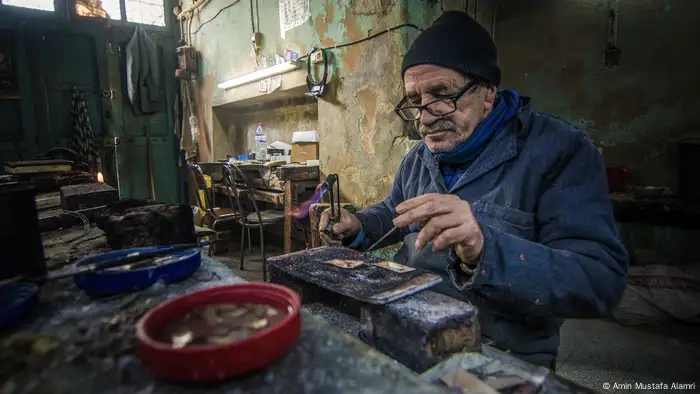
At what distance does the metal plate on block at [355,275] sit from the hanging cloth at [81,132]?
7.54 m

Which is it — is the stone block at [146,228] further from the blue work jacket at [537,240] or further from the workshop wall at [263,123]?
the workshop wall at [263,123]

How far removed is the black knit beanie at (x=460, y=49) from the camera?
1.62 metres

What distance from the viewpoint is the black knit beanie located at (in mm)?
1619

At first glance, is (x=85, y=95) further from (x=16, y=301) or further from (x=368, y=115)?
(x=16, y=301)

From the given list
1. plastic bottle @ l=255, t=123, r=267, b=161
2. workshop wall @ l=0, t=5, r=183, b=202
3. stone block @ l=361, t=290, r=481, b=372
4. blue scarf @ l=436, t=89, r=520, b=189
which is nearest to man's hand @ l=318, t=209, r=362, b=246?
blue scarf @ l=436, t=89, r=520, b=189

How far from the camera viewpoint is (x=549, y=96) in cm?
408

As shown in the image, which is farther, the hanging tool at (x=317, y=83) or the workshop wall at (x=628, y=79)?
the hanging tool at (x=317, y=83)

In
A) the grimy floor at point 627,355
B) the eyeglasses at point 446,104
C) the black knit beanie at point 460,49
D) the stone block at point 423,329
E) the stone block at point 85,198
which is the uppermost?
the black knit beanie at point 460,49

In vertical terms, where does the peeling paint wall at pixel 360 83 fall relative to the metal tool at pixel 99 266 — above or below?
above

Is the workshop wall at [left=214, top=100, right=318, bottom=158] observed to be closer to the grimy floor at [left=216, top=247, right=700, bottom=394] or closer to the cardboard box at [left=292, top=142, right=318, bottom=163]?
the cardboard box at [left=292, top=142, right=318, bottom=163]

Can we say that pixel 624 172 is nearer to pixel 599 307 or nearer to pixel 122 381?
pixel 599 307

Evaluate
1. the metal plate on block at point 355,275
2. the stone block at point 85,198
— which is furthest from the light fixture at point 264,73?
the metal plate on block at point 355,275

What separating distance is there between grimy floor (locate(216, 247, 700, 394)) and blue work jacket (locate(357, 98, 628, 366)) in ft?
5.01

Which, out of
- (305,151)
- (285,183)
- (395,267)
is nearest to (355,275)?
(395,267)
